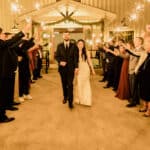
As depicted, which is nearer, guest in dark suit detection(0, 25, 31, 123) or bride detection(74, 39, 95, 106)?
guest in dark suit detection(0, 25, 31, 123)

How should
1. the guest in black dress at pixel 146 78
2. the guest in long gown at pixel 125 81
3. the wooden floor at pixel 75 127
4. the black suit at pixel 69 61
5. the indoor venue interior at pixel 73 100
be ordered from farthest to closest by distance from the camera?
1. the guest in long gown at pixel 125 81
2. the black suit at pixel 69 61
3. the guest in black dress at pixel 146 78
4. the indoor venue interior at pixel 73 100
5. the wooden floor at pixel 75 127

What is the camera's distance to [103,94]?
779 cm

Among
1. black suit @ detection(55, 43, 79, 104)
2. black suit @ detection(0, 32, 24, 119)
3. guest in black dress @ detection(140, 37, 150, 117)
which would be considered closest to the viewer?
black suit @ detection(0, 32, 24, 119)

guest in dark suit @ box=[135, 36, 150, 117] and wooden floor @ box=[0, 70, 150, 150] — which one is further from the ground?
guest in dark suit @ box=[135, 36, 150, 117]

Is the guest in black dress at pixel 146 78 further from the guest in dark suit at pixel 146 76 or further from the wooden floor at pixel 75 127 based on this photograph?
the wooden floor at pixel 75 127

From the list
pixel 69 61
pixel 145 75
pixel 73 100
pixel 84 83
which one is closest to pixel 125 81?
pixel 84 83

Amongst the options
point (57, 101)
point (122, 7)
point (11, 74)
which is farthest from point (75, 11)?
point (11, 74)

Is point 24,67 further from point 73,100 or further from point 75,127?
point 75,127

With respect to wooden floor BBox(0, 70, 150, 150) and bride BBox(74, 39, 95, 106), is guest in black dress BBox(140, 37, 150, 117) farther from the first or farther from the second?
bride BBox(74, 39, 95, 106)

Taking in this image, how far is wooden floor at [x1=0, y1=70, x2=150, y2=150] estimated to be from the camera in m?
4.07

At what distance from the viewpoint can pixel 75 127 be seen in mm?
4867

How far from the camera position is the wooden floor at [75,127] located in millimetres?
4074

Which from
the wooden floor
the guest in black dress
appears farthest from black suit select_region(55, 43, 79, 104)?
the guest in black dress

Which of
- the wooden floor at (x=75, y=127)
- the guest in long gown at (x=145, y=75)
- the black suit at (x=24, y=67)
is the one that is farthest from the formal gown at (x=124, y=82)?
the black suit at (x=24, y=67)
